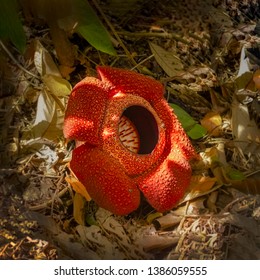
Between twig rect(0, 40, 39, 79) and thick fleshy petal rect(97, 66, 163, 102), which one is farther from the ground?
twig rect(0, 40, 39, 79)

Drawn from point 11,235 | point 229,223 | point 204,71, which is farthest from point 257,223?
point 11,235

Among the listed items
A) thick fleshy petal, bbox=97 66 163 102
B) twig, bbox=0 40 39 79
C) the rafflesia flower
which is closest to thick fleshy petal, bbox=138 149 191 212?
the rafflesia flower

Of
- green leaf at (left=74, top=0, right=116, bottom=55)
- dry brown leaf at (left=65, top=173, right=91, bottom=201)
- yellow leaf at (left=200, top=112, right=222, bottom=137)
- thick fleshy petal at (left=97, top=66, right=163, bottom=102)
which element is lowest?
dry brown leaf at (left=65, top=173, right=91, bottom=201)

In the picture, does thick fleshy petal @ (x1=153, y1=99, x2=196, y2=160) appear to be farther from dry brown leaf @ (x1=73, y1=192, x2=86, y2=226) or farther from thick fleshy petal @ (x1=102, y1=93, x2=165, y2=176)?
dry brown leaf @ (x1=73, y1=192, x2=86, y2=226)

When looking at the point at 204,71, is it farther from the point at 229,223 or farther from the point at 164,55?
the point at 229,223

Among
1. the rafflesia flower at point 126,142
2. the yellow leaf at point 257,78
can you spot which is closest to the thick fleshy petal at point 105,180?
the rafflesia flower at point 126,142

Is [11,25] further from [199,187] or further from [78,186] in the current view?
[199,187]

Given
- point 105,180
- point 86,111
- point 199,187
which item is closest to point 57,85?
point 86,111
